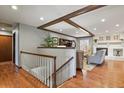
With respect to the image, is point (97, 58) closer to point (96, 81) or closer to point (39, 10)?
point (96, 81)

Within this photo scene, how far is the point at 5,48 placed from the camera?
6.50 meters

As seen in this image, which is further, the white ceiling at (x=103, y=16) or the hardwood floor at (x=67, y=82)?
the white ceiling at (x=103, y=16)

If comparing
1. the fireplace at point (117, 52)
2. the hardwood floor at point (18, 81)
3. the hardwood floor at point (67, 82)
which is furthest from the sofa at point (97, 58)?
the hardwood floor at point (18, 81)

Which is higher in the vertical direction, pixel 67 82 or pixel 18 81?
pixel 18 81

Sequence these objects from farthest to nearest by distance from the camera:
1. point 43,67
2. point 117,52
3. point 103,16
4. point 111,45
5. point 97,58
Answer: point 111,45
point 117,52
point 97,58
point 103,16
point 43,67

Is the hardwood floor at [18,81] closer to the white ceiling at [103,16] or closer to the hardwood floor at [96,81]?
the hardwood floor at [96,81]

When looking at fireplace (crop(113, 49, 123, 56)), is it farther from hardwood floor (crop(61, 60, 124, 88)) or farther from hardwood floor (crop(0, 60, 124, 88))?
hardwood floor (crop(0, 60, 124, 88))

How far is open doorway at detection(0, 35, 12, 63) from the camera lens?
20.6 ft

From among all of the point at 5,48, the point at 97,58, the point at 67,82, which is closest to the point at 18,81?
the point at 67,82

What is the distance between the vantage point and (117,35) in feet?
30.6

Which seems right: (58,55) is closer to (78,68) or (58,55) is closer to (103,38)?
(78,68)

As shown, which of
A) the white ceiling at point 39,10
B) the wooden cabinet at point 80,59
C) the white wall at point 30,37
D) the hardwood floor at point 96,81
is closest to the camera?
the hardwood floor at point 96,81

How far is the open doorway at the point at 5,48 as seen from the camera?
6.29 metres
